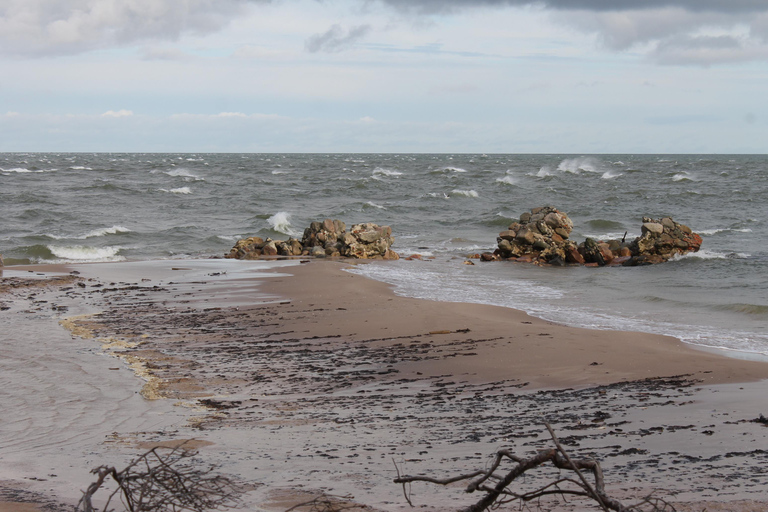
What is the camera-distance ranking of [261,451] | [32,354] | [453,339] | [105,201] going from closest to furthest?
1. [261,451]
2. [32,354]
3. [453,339]
4. [105,201]

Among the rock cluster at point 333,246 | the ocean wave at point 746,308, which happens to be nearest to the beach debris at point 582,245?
the rock cluster at point 333,246

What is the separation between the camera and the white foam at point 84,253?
21.0 metres

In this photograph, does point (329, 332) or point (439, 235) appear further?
point (439, 235)

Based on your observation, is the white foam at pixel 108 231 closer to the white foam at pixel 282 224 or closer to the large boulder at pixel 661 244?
the white foam at pixel 282 224

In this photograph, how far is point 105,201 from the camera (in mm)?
34969

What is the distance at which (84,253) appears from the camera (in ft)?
70.4

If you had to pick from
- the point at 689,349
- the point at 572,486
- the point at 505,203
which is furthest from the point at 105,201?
the point at 572,486

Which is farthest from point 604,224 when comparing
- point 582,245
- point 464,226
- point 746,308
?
point 746,308

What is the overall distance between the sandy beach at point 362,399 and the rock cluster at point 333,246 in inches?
341

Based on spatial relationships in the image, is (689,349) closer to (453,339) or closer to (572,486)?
(453,339)

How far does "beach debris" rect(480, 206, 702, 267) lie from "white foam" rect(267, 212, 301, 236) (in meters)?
10.1

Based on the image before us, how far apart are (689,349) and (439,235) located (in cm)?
1864

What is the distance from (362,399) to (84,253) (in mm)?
18024

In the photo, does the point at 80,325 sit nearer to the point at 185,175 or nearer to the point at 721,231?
the point at 721,231
